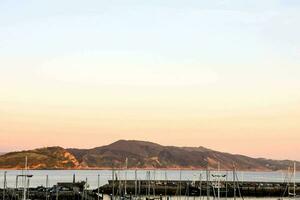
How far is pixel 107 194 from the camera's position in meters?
133

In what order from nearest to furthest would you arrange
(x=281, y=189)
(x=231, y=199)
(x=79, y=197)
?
(x=79, y=197) < (x=231, y=199) < (x=281, y=189)

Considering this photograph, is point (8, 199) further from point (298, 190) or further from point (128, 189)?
point (298, 190)

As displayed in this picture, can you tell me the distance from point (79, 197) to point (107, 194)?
32883mm

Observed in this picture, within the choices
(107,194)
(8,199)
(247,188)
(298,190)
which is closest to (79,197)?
(8,199)

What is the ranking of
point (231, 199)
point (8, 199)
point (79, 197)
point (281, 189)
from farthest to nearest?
point (281, 189)
point (231, 199)
point (79, 197)
point (8, 199)

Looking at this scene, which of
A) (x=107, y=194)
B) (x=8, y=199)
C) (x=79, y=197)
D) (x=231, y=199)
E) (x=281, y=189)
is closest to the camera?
(x=8, y=199)

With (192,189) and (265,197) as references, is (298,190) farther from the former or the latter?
(192,189)

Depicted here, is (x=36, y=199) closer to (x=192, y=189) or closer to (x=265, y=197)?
(x=192, y=189)

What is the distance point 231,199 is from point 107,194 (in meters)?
28.6

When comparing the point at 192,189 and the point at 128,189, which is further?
the point at 128,189

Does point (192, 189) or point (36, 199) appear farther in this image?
point (192, 189)

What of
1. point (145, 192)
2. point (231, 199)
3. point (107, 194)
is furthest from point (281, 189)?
point (107, 194)

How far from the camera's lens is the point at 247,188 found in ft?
458

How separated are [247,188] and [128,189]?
94.8 feet
